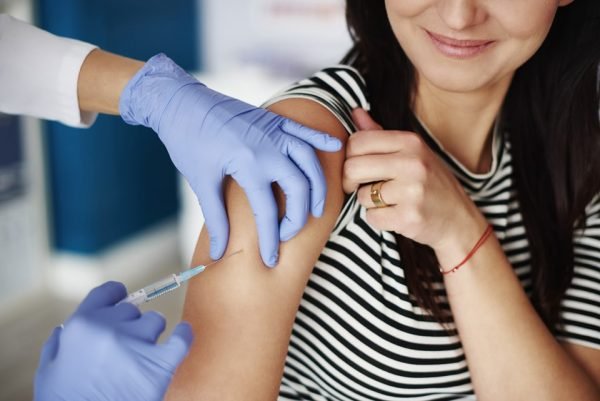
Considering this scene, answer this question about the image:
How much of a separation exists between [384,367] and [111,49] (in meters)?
2.56

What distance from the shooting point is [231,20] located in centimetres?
368

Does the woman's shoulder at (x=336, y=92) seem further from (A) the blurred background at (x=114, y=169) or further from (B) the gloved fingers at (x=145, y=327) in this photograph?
(A) the blurred background at (x=114, y=169)

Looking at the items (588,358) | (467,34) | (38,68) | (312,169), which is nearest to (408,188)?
(312,169)

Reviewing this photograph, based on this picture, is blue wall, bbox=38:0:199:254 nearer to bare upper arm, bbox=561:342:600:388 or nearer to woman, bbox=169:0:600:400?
woman, bbox=169:0:600:400

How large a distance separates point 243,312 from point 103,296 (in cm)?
19

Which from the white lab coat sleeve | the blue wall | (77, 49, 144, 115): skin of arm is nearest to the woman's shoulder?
(77, 49, 144, 115): skin of arm

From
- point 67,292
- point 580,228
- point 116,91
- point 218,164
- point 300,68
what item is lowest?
point 67,292

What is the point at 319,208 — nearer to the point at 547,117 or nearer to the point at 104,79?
the point at 104,79

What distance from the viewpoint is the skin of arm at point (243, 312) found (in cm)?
90

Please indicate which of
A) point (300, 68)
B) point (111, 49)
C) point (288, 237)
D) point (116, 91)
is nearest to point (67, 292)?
point (111, 49)

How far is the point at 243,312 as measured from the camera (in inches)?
35.6

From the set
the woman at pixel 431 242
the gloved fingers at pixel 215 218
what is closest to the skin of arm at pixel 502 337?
the woman at pixel 431 242

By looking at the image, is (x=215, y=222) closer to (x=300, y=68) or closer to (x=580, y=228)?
(x=580, y=228)

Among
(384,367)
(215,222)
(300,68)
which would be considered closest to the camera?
(215,222)
